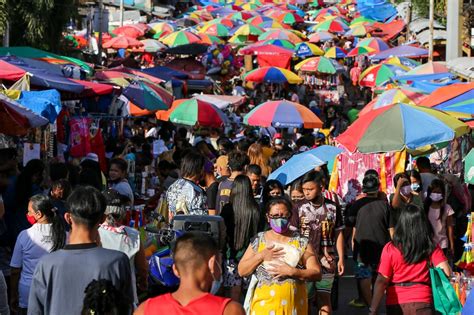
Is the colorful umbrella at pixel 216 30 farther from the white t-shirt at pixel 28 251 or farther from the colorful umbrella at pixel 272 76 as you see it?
the white t-shirt at pixel 28 251

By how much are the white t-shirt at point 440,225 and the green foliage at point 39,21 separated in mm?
11885

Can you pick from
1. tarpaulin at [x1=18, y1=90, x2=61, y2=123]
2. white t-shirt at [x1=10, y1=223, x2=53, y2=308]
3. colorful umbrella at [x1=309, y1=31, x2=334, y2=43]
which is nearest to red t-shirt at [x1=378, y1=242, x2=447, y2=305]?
white t-shirt at [x1=10, y1=223, x2=53, y2=308]

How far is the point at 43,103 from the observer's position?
1150 cm

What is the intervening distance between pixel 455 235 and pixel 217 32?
105 ft

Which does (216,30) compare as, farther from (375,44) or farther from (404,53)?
(404,53)

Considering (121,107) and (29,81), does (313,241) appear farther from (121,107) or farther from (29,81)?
(121,107)

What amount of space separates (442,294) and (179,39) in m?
27.6

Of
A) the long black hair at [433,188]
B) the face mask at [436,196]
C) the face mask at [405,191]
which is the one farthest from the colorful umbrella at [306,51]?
the face mask at [405,191]

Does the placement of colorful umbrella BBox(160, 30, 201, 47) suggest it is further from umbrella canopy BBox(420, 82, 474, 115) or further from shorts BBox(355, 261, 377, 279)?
shorts BBox(355, 261, 377, 279)

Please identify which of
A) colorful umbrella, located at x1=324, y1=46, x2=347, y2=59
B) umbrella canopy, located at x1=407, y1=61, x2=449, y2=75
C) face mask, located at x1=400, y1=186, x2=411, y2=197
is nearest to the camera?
face mask, located at x1=400, y1=186, x2=411, y2=197

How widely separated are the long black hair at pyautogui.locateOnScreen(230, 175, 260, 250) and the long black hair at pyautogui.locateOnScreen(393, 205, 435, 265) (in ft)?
6.24

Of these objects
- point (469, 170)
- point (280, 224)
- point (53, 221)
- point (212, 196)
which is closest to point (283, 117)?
point (212, 196)

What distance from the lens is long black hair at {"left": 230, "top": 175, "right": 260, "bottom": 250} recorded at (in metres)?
9.30

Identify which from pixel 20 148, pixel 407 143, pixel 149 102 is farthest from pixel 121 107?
pixel 407 143
